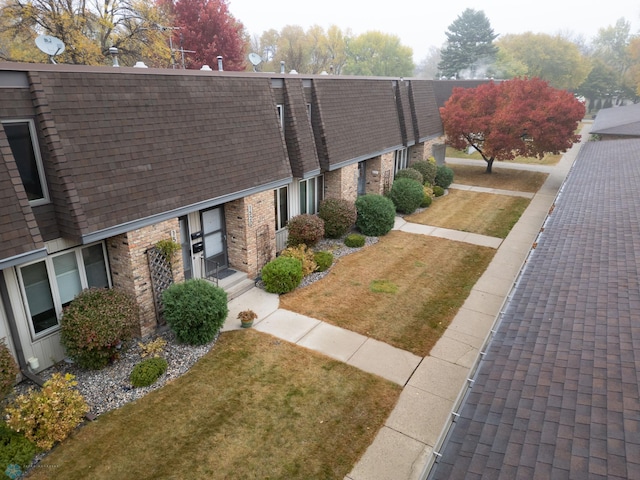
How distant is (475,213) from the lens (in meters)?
22.4

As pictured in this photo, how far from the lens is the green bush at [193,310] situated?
1043 cm

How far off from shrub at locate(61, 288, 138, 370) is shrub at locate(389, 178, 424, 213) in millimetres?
14680

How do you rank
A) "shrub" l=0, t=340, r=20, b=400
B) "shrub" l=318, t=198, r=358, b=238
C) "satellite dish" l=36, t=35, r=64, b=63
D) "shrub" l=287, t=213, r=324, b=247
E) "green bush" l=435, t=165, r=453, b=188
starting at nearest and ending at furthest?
A: 1. "shrub" l=0, t=340, r=20, b=400
2. "satellite dish" l=36, t=35, r=64, b=63
3. "shrub" l=287, t=213, r=324, b=247
4. "shrub" l=318, t=198, r=358, b=238
5. "green bush" l=435, t=165, r=453, b=188

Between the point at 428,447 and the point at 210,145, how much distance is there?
354 inches

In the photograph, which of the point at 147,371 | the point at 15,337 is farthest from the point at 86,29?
the point at 147,371

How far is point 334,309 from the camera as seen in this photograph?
1285 centimetres

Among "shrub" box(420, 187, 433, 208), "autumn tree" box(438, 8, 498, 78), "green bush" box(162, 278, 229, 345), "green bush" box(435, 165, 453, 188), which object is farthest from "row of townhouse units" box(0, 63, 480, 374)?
"autumn tree" box(438, 8, 498, 78)

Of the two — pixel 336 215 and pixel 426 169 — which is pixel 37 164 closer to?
pixel 336 215

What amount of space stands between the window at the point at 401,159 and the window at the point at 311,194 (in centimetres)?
793

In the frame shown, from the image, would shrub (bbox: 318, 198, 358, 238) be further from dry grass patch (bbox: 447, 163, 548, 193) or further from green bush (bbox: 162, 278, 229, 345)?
dry grass patch (bbox: 447, 163, 548, 193)

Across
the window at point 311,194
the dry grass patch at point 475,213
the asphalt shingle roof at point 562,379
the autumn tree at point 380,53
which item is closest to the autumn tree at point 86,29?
the window at point 311,194

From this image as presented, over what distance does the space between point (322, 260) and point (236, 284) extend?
10.3 feet

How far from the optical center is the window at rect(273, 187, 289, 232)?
15.9 meters

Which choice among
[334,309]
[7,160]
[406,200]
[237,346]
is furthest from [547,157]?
[7,160]
